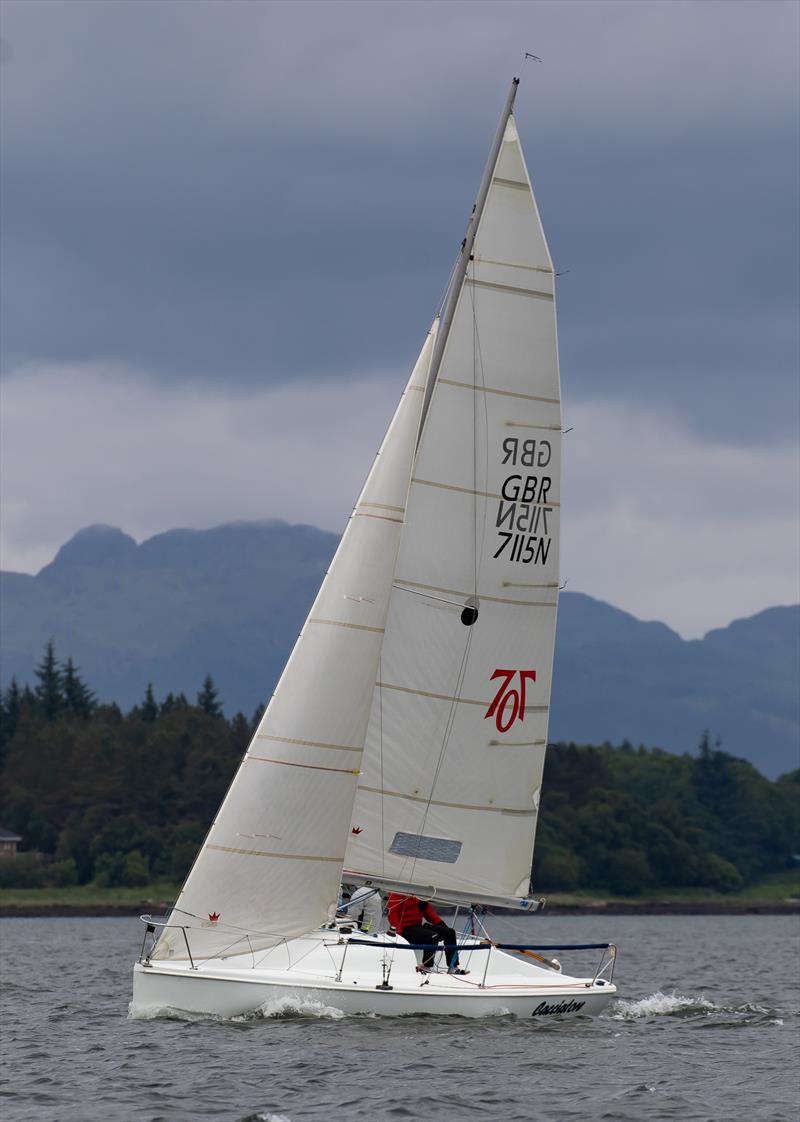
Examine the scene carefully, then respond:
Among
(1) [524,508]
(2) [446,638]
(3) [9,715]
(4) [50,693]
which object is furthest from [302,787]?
(4) [50,693]

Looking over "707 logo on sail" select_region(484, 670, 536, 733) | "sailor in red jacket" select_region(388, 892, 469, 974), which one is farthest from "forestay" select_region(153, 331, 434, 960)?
"707 logo on sail" select_region(484, 670, 536, 733)

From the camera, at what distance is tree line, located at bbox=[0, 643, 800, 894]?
13212 centimetres

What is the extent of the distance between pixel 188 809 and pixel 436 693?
109 m

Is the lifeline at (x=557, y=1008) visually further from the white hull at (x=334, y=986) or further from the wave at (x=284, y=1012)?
the wave at (x=284, y=1012)

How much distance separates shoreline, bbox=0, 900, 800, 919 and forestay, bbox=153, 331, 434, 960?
80903 millimetres

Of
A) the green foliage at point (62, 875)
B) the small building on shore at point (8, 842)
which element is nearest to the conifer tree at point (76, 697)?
the small building on shore at point (8, 842)

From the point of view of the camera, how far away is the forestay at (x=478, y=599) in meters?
33.5

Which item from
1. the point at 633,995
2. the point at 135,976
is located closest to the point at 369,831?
the point at 135,976

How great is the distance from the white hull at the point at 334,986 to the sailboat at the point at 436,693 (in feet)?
0.21

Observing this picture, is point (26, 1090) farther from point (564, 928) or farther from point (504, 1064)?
point (564, 928)

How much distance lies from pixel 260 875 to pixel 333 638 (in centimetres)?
459

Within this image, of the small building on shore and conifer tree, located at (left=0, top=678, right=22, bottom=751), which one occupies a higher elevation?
conifer tree, located at (left=0, top=678, right=22, bottom=751)

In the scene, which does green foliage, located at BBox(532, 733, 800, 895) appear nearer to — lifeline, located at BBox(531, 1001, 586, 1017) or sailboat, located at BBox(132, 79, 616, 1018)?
lifeline, located at BBox(531, 1001, 586, 1017)

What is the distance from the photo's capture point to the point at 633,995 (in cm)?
4416
